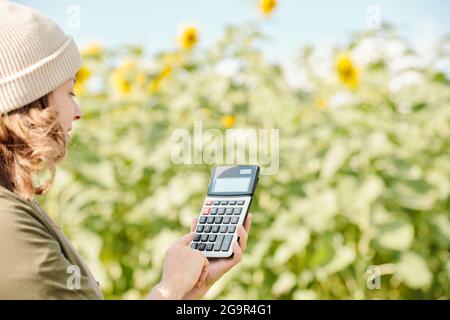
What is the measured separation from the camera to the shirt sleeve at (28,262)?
0.88m

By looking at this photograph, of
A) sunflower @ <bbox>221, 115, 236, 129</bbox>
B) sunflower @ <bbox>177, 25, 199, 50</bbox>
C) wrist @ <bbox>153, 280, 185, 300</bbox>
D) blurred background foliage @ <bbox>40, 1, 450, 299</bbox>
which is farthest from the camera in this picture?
sunflower @ <bbox>177, 25, 199, 50</bbox>

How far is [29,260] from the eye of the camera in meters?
0.89

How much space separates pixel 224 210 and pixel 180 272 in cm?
18

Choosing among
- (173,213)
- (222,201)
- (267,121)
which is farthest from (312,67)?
(222,201)

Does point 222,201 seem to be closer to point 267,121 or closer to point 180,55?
point 267,121

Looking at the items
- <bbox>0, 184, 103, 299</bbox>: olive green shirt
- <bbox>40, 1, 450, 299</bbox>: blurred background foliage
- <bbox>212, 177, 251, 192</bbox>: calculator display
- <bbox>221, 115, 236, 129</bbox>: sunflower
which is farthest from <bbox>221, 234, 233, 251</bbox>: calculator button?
<bbox>221, 115, 236, 129</bbox>: sunflower

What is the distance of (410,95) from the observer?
7.59 ft

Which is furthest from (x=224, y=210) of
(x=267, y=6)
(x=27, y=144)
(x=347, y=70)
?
(x=267, y=6)

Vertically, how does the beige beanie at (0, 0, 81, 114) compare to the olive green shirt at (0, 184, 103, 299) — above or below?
above

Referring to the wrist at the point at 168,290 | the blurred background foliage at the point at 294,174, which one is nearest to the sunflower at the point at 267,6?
the blurred background foliage at the point at 294,174

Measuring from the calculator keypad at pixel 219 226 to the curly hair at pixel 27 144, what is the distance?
262 millimetres

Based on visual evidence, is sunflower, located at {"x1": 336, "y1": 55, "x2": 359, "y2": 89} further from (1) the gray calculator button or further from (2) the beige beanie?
(2) the beige beanie

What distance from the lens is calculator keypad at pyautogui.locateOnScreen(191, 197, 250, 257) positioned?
112cm

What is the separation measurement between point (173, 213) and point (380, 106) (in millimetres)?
717
